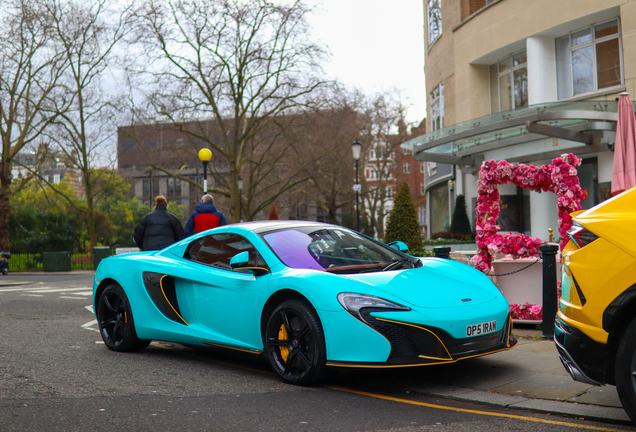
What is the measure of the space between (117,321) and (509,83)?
767 inches

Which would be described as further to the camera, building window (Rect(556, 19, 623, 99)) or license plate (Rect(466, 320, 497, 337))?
building window (Rect(556, 19, 623, 99))

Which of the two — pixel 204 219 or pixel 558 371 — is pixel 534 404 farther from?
pixel 204 219

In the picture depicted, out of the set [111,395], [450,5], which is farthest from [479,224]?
[450,5]

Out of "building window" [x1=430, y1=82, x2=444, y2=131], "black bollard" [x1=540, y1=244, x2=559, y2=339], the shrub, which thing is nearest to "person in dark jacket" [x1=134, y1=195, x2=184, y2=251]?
"black bollard" [x1=540, y1=244, x2=559, y2=339]

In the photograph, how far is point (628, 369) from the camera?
3.54 metres

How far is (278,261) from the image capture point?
218 inches

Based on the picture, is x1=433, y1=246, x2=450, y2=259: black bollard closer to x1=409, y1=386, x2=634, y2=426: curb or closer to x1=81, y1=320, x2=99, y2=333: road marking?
x1=409, y1=386, x2=634, y2=426: curb

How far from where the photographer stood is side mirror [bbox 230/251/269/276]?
17.9ft

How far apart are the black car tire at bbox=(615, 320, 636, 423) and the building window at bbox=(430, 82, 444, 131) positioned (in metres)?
25.3

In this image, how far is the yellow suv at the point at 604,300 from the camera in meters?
3.57

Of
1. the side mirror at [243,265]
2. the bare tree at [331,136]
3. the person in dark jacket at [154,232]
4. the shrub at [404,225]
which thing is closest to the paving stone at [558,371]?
the side mirror at [243,265]

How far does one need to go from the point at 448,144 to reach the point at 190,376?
58.5 ft

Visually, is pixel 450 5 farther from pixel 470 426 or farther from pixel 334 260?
pixel 470 426

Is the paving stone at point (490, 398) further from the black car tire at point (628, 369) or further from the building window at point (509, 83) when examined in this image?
the building window at point (509, 83)
